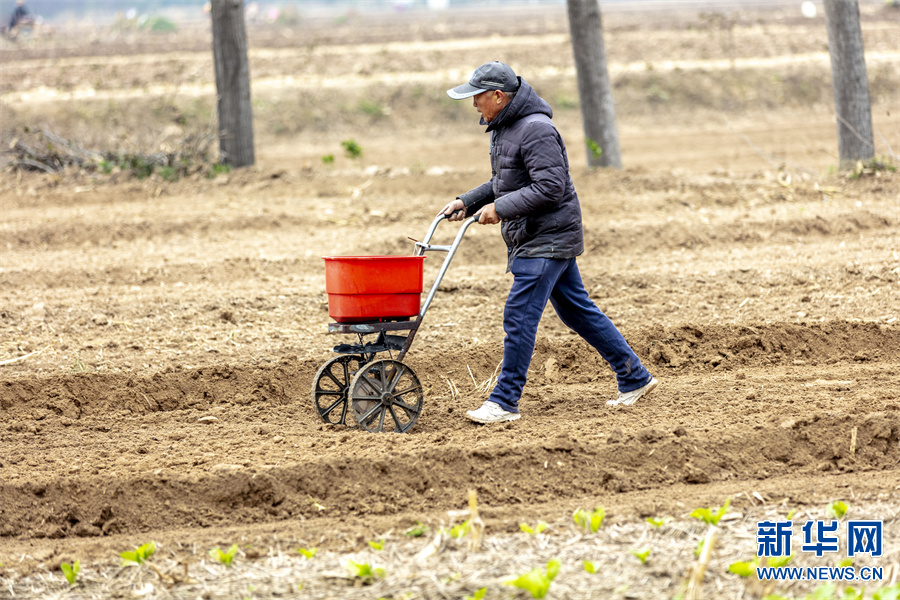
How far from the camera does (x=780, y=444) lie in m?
4.66

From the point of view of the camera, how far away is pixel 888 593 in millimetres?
3100

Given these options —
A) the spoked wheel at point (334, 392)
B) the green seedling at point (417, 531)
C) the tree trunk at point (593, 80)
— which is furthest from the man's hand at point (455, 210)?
the tree trunk at point (593, 80)

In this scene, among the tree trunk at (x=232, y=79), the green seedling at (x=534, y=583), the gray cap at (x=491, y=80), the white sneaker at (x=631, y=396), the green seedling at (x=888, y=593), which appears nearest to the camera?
the green seedling at (x=888, y=593)

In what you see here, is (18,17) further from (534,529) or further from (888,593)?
(888,593)

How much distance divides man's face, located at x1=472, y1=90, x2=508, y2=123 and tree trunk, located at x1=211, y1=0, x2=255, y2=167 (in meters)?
8.40

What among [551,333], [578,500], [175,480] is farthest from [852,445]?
[175,480]

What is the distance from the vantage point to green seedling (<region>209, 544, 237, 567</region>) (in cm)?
357

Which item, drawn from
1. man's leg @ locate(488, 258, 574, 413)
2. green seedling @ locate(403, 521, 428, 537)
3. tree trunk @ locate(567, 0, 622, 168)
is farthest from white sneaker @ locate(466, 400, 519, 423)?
tree trunk @ locate(567, 0, 622, 168)

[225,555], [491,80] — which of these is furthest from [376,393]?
[491,80]

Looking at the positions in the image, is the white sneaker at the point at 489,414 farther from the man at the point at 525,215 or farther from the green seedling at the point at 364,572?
the green seedling at the point at 364,572

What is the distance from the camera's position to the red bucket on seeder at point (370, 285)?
4.82m

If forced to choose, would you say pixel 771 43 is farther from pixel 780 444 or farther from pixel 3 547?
pixel 3 547

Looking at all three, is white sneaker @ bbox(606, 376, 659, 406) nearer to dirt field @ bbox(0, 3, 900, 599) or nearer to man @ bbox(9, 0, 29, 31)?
dirt field @ bbox(0, 3, 900, 599)

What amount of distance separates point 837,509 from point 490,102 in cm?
273
